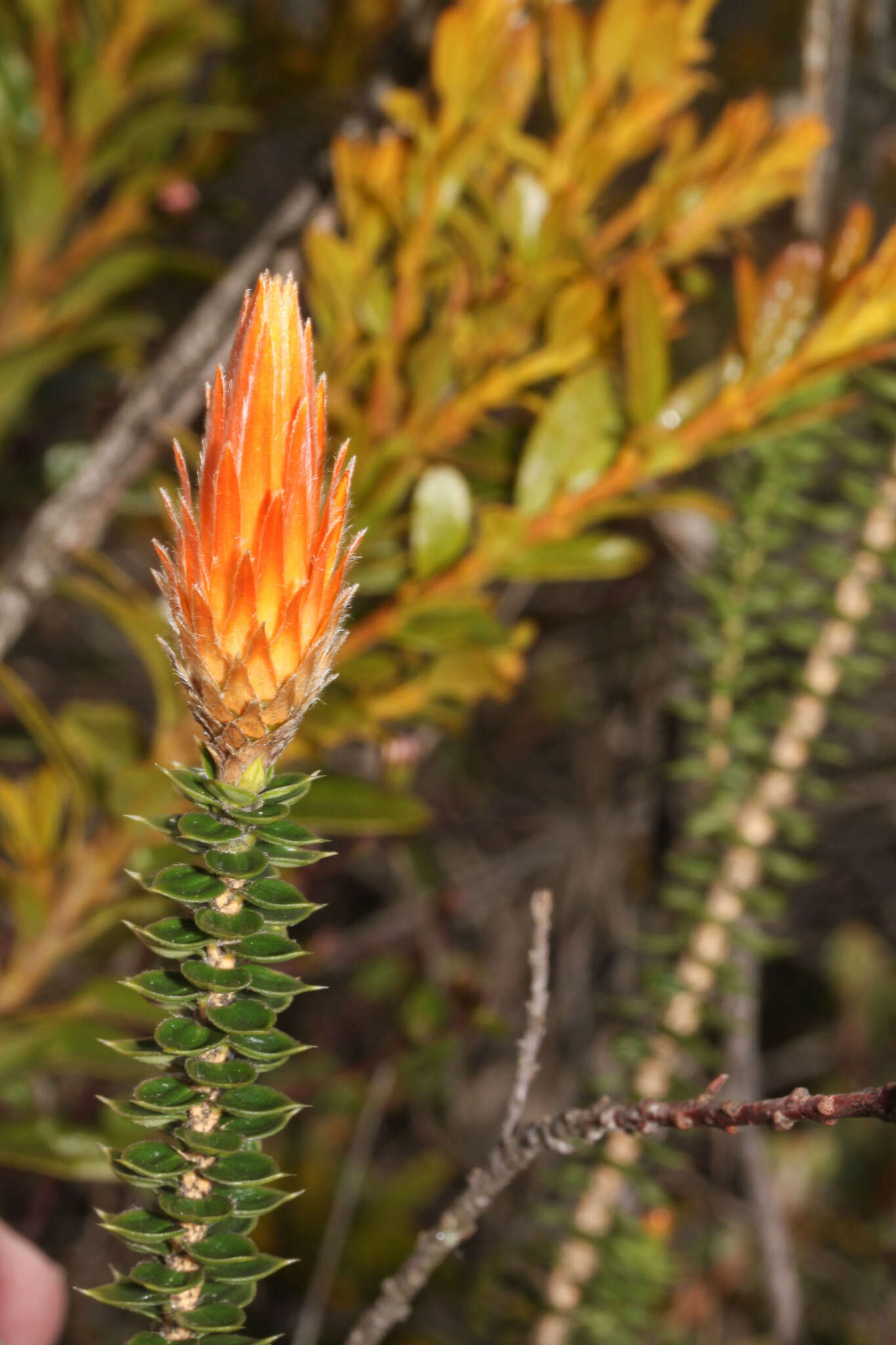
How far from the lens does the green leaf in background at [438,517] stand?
1.81 feet

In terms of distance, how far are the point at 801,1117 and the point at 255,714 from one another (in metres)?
0.17

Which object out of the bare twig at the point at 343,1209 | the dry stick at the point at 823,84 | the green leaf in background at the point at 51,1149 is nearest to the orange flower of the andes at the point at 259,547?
the green leaf in background at the point at 51,1149

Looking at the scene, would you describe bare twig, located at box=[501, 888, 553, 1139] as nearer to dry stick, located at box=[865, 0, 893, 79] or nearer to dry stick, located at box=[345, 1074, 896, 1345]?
dry stick, located at box=[345, 1074, 896, 1345]

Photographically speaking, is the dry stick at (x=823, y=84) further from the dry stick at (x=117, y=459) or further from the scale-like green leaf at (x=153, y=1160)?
the scale-like green leaf at (x=153, y=1160)

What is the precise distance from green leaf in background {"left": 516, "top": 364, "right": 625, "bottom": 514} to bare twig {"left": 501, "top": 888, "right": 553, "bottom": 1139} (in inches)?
10.7

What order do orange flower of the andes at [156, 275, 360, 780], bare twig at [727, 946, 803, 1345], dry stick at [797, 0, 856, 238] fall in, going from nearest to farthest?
orange flower of the andes at [156, 275, 360, 780], dry stick at [797, 0, 856, 238], bare twig at [727, 946, 803, 1345]

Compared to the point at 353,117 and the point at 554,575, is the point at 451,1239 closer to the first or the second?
the point at 554,575

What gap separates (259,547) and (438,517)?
0.30 meters

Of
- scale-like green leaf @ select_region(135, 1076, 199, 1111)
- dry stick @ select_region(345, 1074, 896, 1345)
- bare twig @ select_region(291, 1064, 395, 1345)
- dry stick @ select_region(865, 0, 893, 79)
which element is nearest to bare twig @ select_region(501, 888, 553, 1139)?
dry stick @ select_region(345, 1074, 896, 1345)

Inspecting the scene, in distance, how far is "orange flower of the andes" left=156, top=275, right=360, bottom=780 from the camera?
26 cm

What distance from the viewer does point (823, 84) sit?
81cm

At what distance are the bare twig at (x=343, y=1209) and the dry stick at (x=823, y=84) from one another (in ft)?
2.53

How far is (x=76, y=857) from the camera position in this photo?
0.63 m

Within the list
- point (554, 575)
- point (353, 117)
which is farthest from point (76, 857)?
point (353, 117)
